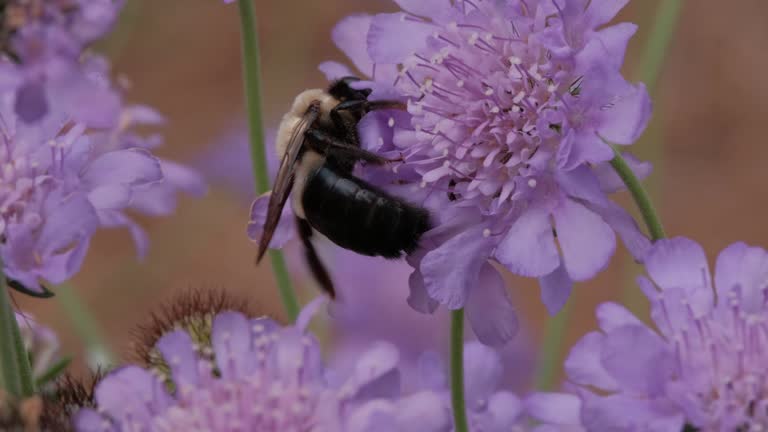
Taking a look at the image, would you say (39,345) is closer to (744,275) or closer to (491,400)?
(491,400)

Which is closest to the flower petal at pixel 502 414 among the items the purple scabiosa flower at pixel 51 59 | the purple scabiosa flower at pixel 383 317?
the purple scabiosa flower at pixel 51 59

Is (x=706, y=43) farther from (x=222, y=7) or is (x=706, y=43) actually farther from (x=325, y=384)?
(x=325, y=384)

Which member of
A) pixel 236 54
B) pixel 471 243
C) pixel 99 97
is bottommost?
pixel 236 54

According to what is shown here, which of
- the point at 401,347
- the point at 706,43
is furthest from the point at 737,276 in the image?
the point at 706,43

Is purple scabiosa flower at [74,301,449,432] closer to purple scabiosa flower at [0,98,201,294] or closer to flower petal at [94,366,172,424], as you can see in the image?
flower petal at [94,366,172,424]

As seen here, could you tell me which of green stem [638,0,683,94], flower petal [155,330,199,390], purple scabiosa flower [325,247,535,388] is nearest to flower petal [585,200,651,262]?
flower petal [155,330,199,390]

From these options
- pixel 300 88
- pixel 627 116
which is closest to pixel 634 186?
pixel 627 116
